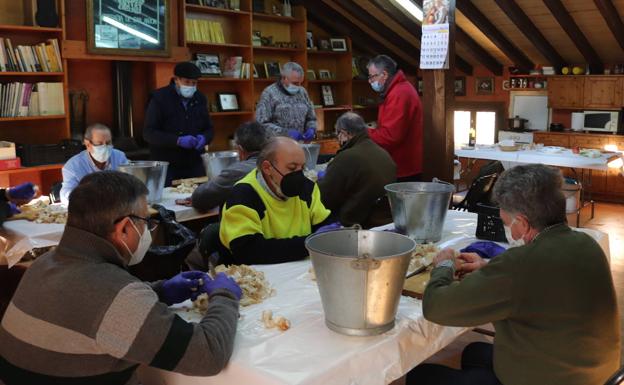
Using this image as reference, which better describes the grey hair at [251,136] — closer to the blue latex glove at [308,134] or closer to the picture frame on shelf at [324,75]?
the blue latex glove at [308,134]

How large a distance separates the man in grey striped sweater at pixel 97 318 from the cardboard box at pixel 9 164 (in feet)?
13.2

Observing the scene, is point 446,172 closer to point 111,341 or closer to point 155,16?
A: point 155,16

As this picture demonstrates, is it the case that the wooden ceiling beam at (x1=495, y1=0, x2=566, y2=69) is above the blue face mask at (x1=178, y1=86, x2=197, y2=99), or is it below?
above

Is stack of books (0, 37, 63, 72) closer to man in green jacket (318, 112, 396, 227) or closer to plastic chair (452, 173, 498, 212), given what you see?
man in green jacket (318, 112, 396, 227)

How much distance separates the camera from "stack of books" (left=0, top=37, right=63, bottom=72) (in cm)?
507

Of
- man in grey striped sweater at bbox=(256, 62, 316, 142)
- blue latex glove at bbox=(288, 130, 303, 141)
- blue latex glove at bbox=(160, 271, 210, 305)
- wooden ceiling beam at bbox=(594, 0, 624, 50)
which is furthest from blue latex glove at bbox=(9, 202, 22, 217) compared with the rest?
wooden ceiling beam at bbox=(594, 0, 624, 50)

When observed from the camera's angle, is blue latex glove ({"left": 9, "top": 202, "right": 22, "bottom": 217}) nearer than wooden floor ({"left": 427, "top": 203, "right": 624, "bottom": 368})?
Yes

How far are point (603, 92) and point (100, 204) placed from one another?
7.71m

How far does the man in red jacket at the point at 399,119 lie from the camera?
13.6 feet

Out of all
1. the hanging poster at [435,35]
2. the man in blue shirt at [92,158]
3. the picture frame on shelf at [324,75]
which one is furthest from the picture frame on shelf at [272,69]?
the man in blue shirt at [92,158]

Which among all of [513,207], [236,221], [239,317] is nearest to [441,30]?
[236,221]

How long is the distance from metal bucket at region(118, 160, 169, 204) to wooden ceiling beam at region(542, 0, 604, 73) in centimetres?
498

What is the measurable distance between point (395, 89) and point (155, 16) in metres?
2.97

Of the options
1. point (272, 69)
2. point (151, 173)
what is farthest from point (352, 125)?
point (272, 69)
